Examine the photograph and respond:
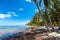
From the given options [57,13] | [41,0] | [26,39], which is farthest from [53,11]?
[26,39]

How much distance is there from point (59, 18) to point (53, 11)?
2.02m

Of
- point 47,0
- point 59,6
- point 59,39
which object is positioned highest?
point 59,6

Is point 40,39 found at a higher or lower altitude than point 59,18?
lower

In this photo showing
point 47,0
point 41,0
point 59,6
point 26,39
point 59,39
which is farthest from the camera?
point 59,6

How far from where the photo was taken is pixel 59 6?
108ft

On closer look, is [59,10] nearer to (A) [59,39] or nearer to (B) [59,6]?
(B) [59,6]

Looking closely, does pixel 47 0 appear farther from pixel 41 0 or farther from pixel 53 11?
pixel 53 11

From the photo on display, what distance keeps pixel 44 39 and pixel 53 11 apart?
21.3 m

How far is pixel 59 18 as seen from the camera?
117 ft

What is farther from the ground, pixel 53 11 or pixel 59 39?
pixel 53 11

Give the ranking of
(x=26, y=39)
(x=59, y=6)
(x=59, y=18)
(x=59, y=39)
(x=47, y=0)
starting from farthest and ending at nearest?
(x=59, y=18) < (x=59, y=6) < (x=47, y=0) < (x=26, y=39) < (x=59, y=39)

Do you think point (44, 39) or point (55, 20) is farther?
point (55, 20)

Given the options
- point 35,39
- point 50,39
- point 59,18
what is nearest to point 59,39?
point 50,39

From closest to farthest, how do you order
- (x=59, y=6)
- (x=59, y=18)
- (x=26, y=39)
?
(x=26, y=39)
(x=59, y=6)
(x=59, y=18)
